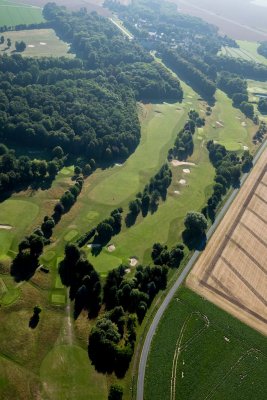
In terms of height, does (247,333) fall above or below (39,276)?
above

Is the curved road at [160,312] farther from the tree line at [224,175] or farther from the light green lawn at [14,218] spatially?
the light green lawn at [14,218]

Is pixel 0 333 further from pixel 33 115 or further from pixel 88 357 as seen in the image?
pixel 33 115

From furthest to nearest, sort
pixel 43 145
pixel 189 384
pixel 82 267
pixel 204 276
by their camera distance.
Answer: pixel 43 145 < pixel 204 276 < pixel 82 267 < pixel 189 384

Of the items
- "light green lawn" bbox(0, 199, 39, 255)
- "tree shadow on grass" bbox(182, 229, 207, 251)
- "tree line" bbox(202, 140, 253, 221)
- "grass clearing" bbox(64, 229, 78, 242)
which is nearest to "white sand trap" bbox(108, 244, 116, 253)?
"grass clearing" bbox(64, 229, 78, 242)

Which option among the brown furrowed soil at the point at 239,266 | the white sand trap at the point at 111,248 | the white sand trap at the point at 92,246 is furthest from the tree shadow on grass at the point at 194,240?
the white sand trap at the point at 92,246

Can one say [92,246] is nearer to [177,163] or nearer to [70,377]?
[70,377]

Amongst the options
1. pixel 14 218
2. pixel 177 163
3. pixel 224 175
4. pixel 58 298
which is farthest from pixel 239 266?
pixel 14 218

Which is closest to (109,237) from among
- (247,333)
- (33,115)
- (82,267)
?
(82,267)
